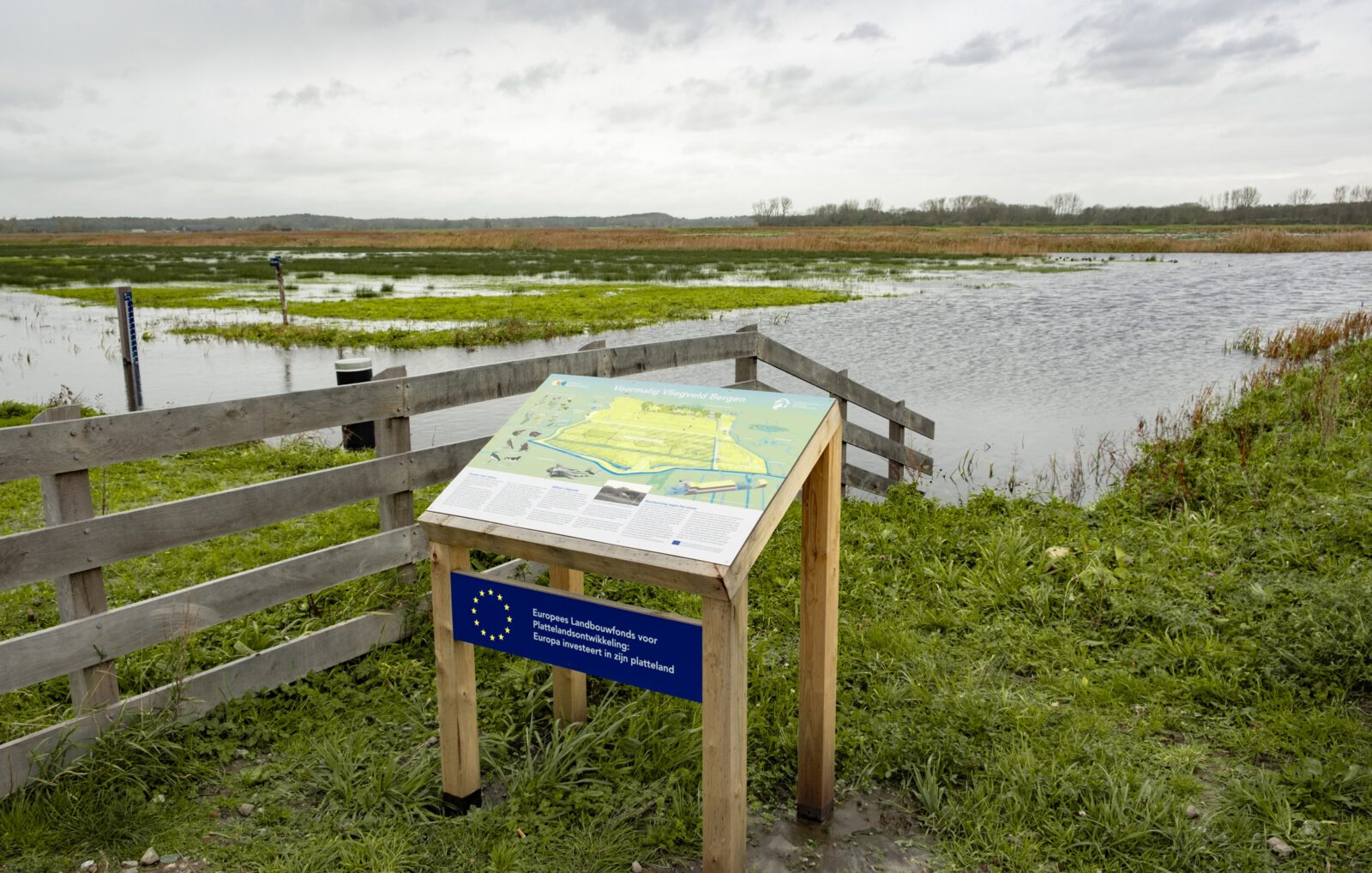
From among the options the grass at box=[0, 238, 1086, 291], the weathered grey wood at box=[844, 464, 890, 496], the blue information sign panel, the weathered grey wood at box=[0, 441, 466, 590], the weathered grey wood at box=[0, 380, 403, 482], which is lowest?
the weathered grey wood at box=[844, 464, 890, 496]

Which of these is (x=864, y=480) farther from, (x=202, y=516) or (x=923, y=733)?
(x=202, y=516)

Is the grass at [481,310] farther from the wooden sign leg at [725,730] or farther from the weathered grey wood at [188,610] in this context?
the wooden sign leg at [725,730]

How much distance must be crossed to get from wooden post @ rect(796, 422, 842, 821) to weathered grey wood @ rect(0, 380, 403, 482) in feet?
7.94

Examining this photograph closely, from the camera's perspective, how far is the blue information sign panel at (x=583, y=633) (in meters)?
3.16

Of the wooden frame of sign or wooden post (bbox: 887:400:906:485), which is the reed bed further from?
the wooden frame of sign

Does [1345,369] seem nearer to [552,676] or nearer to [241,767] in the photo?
[552,676]

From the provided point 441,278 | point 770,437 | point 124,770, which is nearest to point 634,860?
point 770,437

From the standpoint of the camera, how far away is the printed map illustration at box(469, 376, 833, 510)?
327 centimetres

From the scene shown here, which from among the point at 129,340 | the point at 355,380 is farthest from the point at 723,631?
the point at 129,340

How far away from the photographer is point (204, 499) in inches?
166

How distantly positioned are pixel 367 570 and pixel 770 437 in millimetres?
2642

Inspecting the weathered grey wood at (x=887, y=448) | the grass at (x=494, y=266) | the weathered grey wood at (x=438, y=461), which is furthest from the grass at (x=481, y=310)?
the weathered grey wood at (x=438, y=461)

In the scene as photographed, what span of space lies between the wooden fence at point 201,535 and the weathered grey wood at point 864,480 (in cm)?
428

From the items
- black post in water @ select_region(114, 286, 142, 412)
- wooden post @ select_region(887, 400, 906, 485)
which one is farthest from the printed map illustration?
black post in water @ select_region(114, 286, 142, 412)
